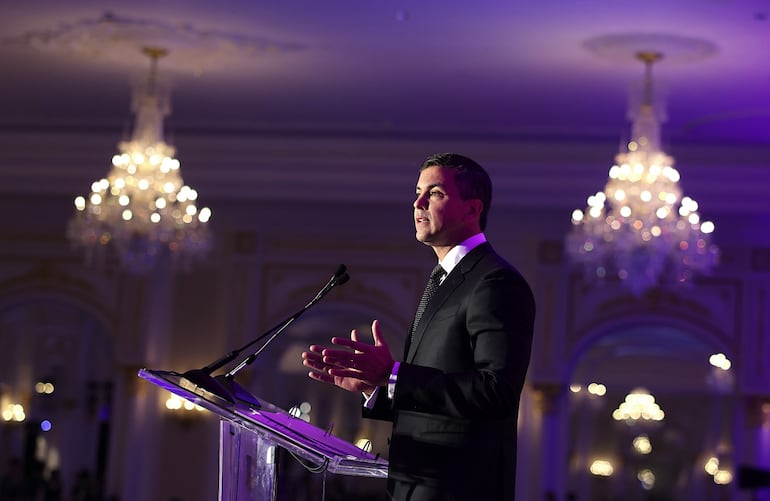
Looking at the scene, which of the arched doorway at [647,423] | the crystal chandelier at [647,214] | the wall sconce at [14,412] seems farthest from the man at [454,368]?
the arched doorway at [647,423]

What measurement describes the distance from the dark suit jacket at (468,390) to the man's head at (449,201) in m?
0.10

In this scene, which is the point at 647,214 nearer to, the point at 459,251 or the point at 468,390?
the point at 459,251

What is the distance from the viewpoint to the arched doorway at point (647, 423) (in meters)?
19.9

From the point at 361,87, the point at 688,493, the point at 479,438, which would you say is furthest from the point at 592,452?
the point at 479,438

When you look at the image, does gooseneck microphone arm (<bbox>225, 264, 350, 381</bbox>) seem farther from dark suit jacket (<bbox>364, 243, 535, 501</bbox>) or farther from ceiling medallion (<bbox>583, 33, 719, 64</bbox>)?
ceiling medallion (<bbox>583, 33, 719, 64</bbox>)

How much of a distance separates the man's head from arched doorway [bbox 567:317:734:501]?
658 inches

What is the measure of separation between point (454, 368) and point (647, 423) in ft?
65.1

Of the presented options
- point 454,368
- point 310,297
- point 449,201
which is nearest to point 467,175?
point 449,201

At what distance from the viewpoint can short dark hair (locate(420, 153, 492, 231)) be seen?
2.69 metres

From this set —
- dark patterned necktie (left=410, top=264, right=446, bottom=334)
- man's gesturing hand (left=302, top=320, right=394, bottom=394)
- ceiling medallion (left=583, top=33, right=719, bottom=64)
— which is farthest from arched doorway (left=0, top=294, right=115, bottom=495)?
man's gesturing hand (left=302, top=320, right=394, bottom=394)

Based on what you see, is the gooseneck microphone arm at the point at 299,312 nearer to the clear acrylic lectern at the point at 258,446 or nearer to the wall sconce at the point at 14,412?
the clear acrylic lectern at the point at 258,446

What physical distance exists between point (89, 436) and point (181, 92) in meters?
9.40

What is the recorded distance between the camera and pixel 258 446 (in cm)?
277

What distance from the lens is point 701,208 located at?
38.5ft
